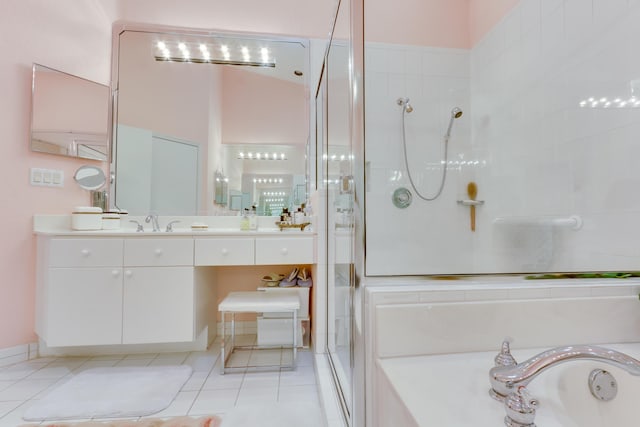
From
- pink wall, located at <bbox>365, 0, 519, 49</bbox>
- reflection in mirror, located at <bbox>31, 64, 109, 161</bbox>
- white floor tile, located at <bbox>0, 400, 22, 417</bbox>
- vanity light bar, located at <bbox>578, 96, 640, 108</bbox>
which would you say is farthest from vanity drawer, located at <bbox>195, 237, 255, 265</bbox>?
vanity light bar, located at <bbox>578, 96, 640, 108</bbox>

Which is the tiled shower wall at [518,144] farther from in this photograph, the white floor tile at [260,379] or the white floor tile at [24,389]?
the white floor tile at [24,389]

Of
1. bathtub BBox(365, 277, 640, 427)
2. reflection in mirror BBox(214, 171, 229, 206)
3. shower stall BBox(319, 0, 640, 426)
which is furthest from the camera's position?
reflection in mirror BBox(214, 171, 229, 206)

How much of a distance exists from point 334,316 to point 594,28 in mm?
1690

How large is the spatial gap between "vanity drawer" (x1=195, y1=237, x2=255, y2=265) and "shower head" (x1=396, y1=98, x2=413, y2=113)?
47.2 inches

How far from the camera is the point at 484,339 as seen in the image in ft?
2.79

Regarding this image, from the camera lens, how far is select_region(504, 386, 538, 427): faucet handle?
52 centimetres

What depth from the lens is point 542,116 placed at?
4.68ft

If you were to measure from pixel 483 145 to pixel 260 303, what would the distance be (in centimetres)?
162

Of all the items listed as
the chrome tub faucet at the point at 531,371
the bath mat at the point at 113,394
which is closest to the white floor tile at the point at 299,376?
the bath mat at the point at 113,394

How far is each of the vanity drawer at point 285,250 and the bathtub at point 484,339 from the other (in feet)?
3.03

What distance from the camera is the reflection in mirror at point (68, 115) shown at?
1.76 m

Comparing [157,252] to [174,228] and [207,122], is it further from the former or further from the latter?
[207,122]

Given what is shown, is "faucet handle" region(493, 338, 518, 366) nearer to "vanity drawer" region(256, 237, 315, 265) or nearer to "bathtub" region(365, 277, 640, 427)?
"bathtub" region(365, 277, 640, 427)

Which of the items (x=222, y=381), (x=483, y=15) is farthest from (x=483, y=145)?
(x=222, y=381)
